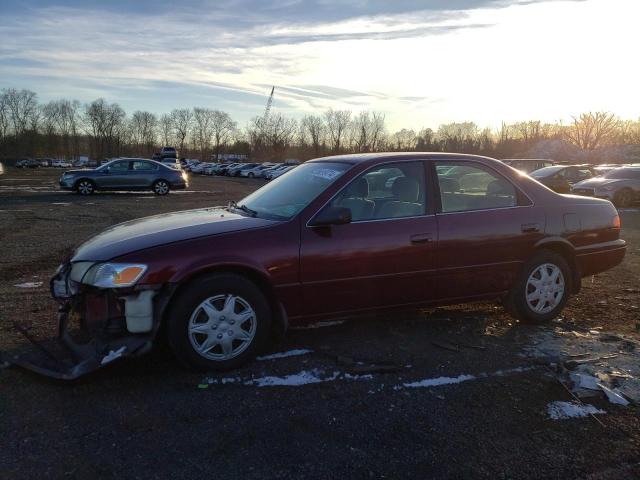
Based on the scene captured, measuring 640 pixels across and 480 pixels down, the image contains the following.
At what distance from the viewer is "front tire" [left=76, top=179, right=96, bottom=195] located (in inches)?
803

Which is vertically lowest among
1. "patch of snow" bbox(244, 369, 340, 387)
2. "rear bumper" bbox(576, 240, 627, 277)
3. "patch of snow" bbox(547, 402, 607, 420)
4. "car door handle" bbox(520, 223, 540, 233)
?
"patch of snow" bbox(547, 402, 607, 420)

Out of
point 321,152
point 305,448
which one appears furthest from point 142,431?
point 321,152

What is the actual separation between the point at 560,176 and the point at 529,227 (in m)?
17.4

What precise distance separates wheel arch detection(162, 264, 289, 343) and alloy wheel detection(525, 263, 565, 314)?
241 centimetres

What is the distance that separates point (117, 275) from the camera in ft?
11.3

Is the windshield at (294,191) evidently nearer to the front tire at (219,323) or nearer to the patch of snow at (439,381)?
the front tire at (219,323)

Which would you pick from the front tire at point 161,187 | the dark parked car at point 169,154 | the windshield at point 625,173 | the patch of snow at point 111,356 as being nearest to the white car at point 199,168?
the dark parked car at point 169,154

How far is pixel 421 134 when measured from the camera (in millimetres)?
101938

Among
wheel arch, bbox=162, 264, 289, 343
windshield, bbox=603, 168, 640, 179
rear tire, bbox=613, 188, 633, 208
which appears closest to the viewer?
wheel arch, bbox=162, 264, 289, 343

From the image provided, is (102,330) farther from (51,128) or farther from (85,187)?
(51,128)

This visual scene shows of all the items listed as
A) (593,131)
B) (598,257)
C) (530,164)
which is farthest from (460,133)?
(598,257)

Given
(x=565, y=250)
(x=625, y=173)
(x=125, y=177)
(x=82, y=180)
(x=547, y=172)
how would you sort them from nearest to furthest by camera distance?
(x=565, y=250)
(x=625, y=173)
(x=547, y=172)
(x=82, y=180)
(x=125, y=177)

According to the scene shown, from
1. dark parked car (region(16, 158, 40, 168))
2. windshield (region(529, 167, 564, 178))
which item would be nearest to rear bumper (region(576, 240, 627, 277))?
windshield (region(529, 167, 564, 178))

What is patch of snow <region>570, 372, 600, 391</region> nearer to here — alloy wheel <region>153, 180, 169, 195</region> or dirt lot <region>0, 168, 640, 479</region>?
dirt lot <region>0, 168, 640, 479</region>
